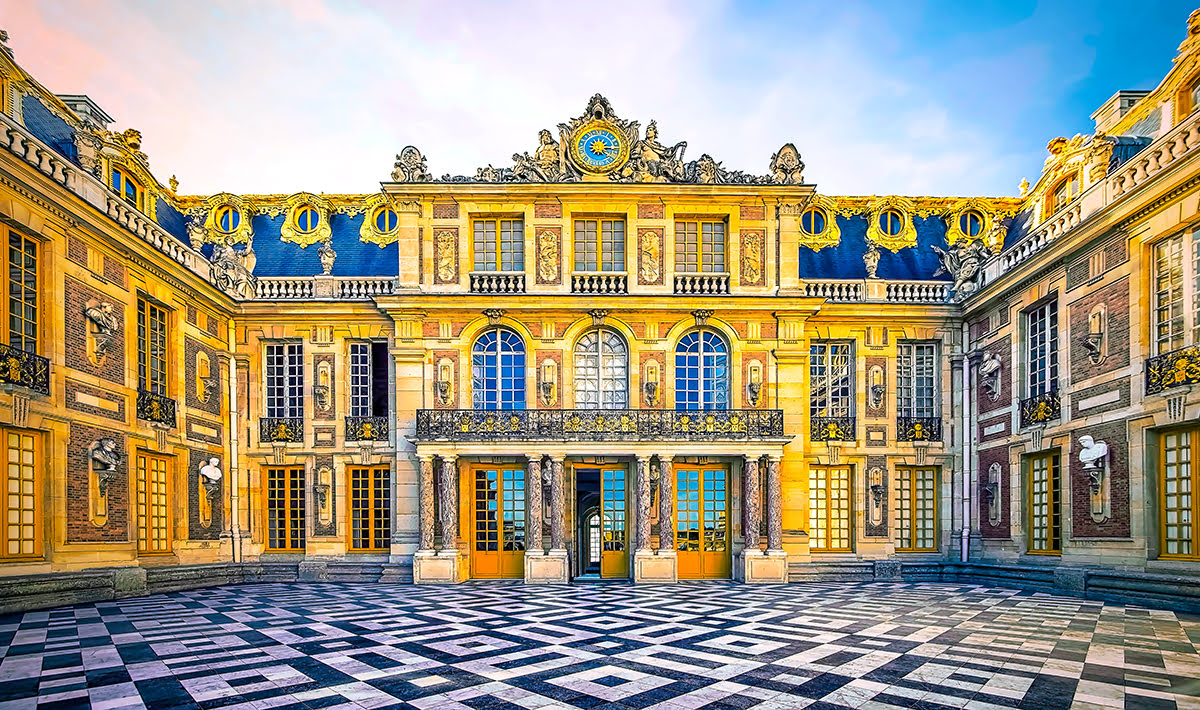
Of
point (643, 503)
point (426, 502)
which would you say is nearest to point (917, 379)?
point (643, 503)

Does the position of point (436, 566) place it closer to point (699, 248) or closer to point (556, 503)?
point (556, 503)

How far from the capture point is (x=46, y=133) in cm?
1630

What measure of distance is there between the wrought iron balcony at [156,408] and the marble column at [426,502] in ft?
21.5

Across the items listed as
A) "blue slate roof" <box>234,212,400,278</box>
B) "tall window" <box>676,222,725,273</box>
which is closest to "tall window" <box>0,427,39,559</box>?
"blue slate roof" <box>234,212,400,278</box>

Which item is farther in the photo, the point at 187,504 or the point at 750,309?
the point at 750,309

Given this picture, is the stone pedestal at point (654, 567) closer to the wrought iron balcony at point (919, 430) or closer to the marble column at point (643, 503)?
the marble column at point (643, 503)

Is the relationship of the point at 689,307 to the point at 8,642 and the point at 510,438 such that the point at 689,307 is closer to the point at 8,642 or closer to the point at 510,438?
the point at 510,438

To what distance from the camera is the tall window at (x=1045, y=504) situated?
59.2ft

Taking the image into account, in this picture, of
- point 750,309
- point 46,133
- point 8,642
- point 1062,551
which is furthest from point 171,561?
point 1062,551

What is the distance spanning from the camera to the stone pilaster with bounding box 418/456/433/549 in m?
20.2

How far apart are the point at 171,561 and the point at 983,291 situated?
2399 cm

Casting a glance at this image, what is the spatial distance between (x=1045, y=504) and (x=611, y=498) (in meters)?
11.6

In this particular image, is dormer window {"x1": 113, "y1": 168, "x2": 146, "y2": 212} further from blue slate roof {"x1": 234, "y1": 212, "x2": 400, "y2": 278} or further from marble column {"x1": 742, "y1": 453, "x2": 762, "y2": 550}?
marble column {"x1": 742, "y1": 453, "x2": 762, "y2": 550}

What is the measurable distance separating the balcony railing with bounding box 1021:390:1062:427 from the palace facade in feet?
0.31
